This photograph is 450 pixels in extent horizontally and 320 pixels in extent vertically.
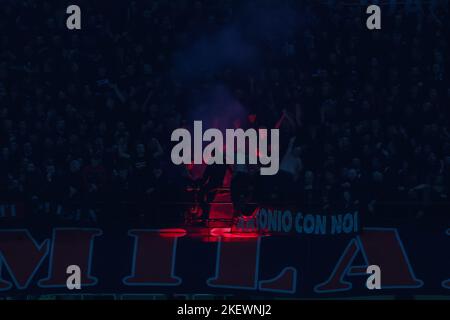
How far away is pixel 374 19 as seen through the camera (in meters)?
20.0

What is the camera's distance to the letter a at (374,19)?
20.0m

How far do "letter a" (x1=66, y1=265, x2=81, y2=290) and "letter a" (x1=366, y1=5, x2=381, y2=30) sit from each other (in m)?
8.02

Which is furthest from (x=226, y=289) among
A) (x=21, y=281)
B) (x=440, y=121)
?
(x=440, y=121)

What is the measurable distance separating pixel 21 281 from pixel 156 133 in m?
4.14

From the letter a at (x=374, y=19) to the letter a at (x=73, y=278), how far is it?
316 inches

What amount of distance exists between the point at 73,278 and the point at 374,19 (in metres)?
8.35

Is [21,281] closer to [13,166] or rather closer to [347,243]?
[13,166]

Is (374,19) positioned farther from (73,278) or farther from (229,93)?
(73,278)

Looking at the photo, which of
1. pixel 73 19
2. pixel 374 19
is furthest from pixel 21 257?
pixel 374 19

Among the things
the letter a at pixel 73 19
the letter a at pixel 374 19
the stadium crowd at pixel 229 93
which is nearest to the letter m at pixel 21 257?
the stadium crowd at pixel 229 93

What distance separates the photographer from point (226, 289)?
1469cm

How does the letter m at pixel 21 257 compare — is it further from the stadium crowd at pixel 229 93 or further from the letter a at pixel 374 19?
the letter a at pixel 374 19

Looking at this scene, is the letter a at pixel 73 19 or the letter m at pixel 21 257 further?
the letter a at pixel 73 19
